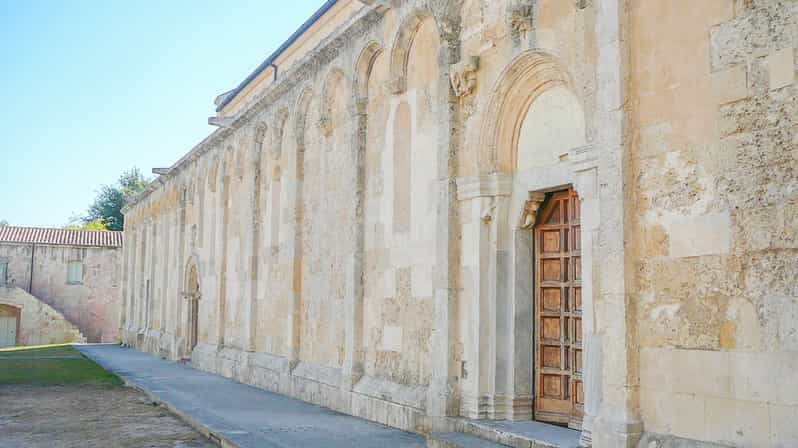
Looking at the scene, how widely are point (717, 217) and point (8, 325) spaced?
38936mm

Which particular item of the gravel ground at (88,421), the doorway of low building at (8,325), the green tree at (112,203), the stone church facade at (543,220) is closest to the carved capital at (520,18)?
the stone church facade at (543,220)

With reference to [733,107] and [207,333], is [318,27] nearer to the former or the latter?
[207,333]

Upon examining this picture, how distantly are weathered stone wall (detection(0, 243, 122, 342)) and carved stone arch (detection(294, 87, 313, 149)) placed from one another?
28.6 m

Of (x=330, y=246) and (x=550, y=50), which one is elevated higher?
(x=550, y=50)

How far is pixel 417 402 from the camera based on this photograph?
8492 millimetres

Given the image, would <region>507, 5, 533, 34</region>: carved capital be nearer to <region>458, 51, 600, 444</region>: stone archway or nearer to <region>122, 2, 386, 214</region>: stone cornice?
<region>458, 51, 600, 444</region>: stone archway

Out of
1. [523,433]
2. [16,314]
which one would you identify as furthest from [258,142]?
[16,314]

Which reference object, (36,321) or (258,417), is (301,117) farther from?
(36,321)

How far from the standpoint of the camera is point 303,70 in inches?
499

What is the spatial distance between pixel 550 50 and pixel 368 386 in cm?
494

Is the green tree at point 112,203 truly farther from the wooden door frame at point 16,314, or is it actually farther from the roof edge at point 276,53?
the roof edge at point 276,53

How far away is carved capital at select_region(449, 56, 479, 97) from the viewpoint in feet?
26.0

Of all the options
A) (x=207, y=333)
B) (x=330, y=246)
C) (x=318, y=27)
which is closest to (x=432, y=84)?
(x=330, y=246)

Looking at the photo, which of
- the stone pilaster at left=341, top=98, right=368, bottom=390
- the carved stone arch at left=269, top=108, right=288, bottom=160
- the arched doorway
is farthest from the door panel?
the stone pilaster at left=341, top=98, right=368, bottom=390
